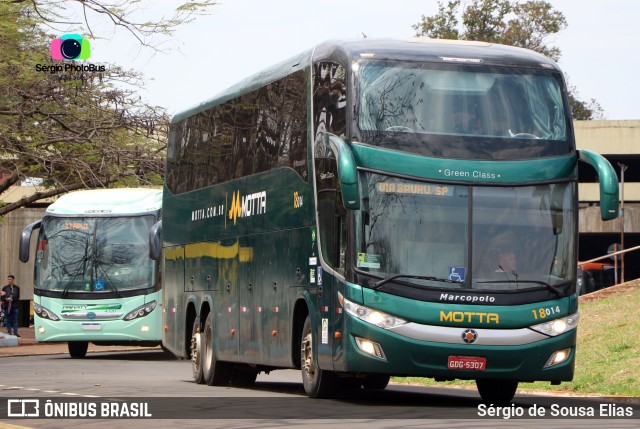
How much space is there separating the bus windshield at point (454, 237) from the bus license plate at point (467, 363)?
29.9 inches

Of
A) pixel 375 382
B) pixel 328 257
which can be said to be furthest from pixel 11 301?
pixel 328 257

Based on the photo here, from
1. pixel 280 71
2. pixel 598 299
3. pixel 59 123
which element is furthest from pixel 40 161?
pixel 280 71

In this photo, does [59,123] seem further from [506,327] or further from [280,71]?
[506,327]

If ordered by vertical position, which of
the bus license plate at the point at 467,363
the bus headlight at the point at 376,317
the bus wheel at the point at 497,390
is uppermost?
the bus headlight at the point at 376,317

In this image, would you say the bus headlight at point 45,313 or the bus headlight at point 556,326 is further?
the bus headlight at point 45,313

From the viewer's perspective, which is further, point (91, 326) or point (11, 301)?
point (11, 301)

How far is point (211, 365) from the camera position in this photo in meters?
22.4

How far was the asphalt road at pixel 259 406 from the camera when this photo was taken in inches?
564

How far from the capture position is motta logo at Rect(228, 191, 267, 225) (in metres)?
20.0

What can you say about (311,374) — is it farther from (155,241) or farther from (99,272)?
(99,272)

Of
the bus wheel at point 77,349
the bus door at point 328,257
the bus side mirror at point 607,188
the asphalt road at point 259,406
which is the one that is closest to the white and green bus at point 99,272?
the bus wheel at point 77,349

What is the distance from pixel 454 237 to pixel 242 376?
7.56m

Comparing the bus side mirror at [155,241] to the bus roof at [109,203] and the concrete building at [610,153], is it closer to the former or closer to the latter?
the bus roof at [109,203]

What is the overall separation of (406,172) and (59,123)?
76.3 ft
